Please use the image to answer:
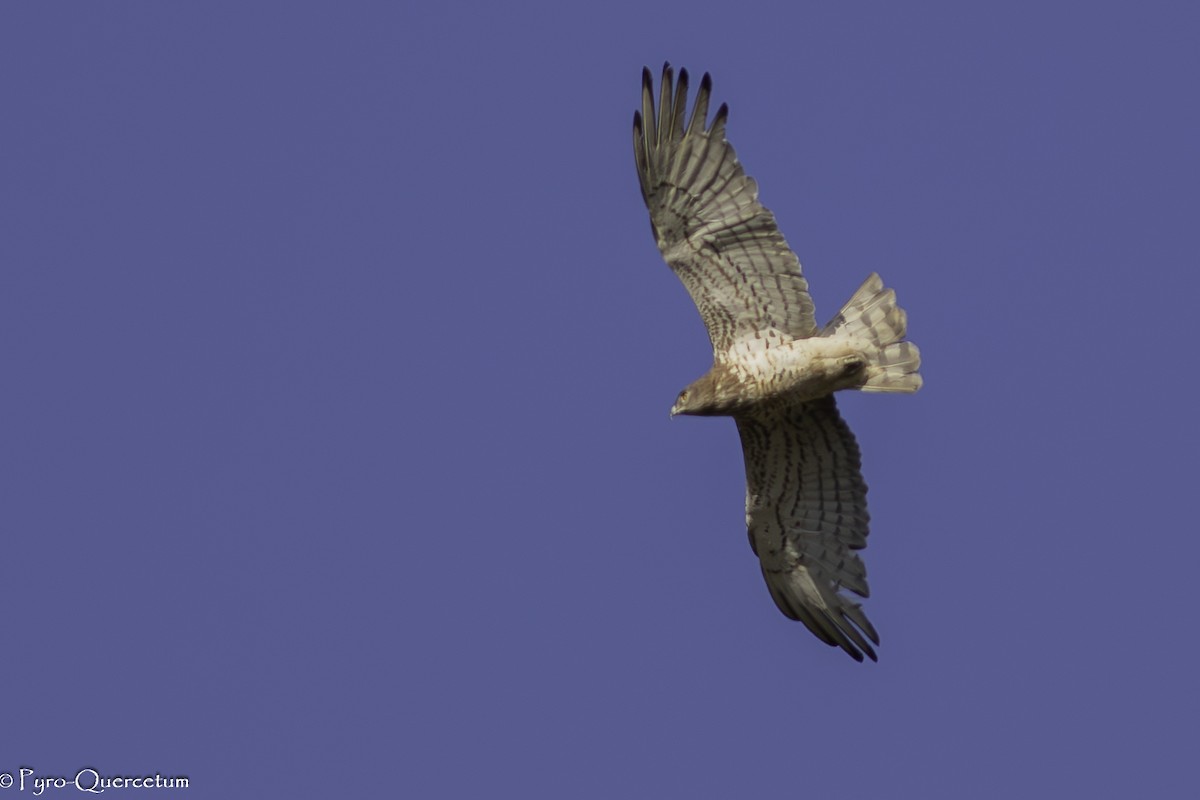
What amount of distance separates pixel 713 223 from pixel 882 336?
1464mm

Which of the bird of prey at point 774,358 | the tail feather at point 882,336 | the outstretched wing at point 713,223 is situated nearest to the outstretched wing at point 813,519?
the bird of prey at point 774,358

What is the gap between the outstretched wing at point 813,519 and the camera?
541 inches

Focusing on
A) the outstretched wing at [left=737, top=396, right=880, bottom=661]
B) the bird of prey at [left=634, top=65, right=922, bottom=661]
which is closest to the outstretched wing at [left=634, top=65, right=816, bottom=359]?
the bird of prey at [left=634, top=65, right=922, bottom=661]

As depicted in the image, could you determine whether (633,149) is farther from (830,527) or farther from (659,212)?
(830,527)

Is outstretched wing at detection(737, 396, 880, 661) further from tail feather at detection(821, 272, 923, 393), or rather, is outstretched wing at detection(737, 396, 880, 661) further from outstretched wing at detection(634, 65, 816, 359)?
outstretched wing at detection(634, 65, 816, 359)

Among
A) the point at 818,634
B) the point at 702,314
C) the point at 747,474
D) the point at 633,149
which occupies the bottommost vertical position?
the point at 818,634

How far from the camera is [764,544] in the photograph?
14.1 metres

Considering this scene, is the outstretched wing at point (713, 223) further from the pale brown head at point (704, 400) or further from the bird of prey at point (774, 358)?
the pale brown head at point (704, 400)

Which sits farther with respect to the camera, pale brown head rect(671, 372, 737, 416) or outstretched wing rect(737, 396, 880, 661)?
outstretched wing rect(737, 396, 880, 661)

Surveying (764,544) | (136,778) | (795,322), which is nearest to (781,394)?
(795,322)

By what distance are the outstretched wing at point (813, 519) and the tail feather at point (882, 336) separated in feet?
1.73

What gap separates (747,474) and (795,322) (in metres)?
1.40

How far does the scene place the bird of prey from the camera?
12820mm

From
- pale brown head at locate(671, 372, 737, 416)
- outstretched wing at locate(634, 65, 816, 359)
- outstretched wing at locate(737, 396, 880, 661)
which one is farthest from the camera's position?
outstretched wing at locate(737, 396, 880, 661)
